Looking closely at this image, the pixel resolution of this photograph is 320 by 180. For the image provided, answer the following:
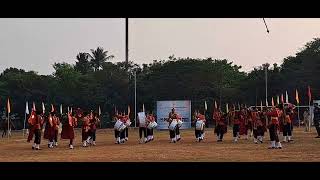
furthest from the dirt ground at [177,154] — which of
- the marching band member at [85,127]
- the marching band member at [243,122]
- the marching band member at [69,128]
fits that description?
the marching band member at [243,122]

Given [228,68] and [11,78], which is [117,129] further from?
[228,68]

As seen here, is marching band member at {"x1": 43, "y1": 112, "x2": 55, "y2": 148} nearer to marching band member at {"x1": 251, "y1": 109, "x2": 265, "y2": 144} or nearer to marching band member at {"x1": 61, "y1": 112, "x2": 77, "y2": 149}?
marching band member at {"x1": 61, "y1": 112, "x2": 77, "y2": 149}

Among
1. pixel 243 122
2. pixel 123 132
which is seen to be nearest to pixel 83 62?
pixel 123 132

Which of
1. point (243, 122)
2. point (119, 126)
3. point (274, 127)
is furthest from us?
point (119, 126)

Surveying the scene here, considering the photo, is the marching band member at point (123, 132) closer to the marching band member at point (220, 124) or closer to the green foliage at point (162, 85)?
the marching band member at point (220, 124)

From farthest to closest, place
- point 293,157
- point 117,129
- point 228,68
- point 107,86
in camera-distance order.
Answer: point 228,68
point 107,86
point 117,129
point 293,157

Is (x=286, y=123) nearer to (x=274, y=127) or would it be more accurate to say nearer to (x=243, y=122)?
(x=243, y=122)

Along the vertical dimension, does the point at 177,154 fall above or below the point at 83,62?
below

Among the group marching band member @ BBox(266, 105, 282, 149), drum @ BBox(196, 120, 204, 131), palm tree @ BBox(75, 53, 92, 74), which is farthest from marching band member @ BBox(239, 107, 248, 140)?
palm tree @ BBox(75, 53, 92, 74)
